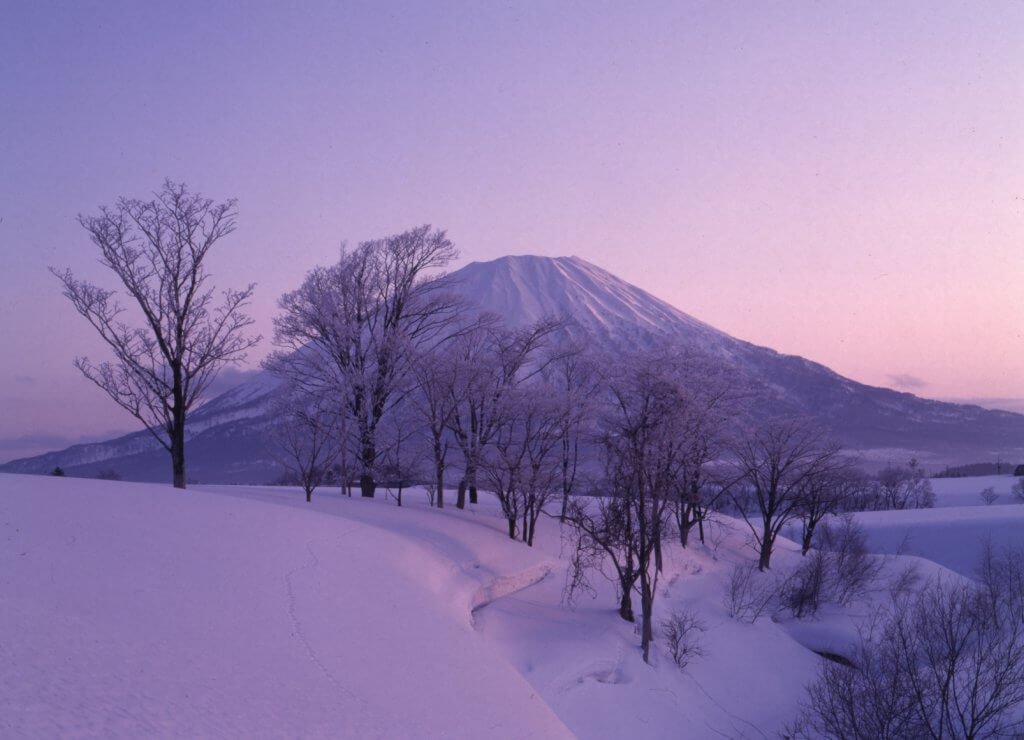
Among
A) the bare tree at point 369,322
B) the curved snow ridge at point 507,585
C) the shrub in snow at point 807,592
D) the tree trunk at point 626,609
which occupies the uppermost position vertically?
the bare tree at point 369,322

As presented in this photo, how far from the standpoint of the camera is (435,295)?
33062 mm

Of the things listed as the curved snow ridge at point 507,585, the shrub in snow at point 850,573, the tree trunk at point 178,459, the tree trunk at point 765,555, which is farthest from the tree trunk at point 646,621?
the tree trunk at point 765,555

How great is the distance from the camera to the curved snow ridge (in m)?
18.7

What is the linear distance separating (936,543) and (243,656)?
44494 millimetres

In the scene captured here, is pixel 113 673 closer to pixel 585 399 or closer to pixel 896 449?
pixel 585 399

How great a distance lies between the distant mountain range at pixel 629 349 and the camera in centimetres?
11100

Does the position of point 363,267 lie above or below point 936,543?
above

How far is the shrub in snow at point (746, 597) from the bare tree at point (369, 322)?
551 inches

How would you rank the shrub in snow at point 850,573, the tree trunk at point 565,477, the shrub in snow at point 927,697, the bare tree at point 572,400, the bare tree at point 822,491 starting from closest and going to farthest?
1. the shrub in snow at point 927,697
2. the tree trunk at point 565,477
3. the bare tree at point 572,400
4. the shrub in snow at point 850,573
5. the bare tree at point 822,491

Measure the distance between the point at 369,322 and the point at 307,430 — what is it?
5.46m

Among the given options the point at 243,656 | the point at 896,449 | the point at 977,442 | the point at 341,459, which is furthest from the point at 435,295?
the point at 977,442

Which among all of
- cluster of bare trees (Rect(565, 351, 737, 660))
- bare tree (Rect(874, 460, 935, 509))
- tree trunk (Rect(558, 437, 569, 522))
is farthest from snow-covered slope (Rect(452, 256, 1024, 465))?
tree trunk (Rect(558, 437, 569, 522))

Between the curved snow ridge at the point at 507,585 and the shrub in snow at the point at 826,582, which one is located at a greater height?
the curved snow ridge at the point at 507,585

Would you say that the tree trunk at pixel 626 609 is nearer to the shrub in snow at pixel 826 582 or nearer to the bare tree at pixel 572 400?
the bare tree at pixel 572 400
